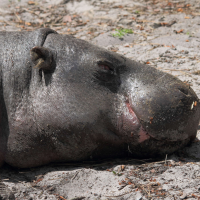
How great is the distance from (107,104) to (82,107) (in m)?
0.24

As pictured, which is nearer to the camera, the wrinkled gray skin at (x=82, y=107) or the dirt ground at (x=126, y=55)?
the dirt ground at (x=126, y=55)

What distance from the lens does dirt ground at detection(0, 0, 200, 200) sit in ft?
9.32

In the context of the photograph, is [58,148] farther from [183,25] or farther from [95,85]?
[183,25]

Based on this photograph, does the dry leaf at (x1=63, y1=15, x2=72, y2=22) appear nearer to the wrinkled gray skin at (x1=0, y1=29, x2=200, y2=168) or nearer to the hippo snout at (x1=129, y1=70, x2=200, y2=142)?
the wrinkled gray skin at (x1=0, y1=29, x2=200, y2=168)

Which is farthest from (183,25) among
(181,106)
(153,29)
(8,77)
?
(8,77)

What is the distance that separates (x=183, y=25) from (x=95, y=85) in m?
4.04

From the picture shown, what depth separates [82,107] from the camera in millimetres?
3012

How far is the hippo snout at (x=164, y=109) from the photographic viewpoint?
3.03 meters

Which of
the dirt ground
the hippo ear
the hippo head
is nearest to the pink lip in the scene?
the hippo head

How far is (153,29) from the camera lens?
259 inches

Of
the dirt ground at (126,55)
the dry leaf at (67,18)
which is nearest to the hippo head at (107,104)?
the dirt ground at (126,55)

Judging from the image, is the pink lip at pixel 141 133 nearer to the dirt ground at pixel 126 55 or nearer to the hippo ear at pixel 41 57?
the dirt ground at pixel 126 55

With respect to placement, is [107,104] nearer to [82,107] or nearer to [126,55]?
[82,107]

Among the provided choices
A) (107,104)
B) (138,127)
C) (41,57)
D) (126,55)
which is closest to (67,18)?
(126,55)
